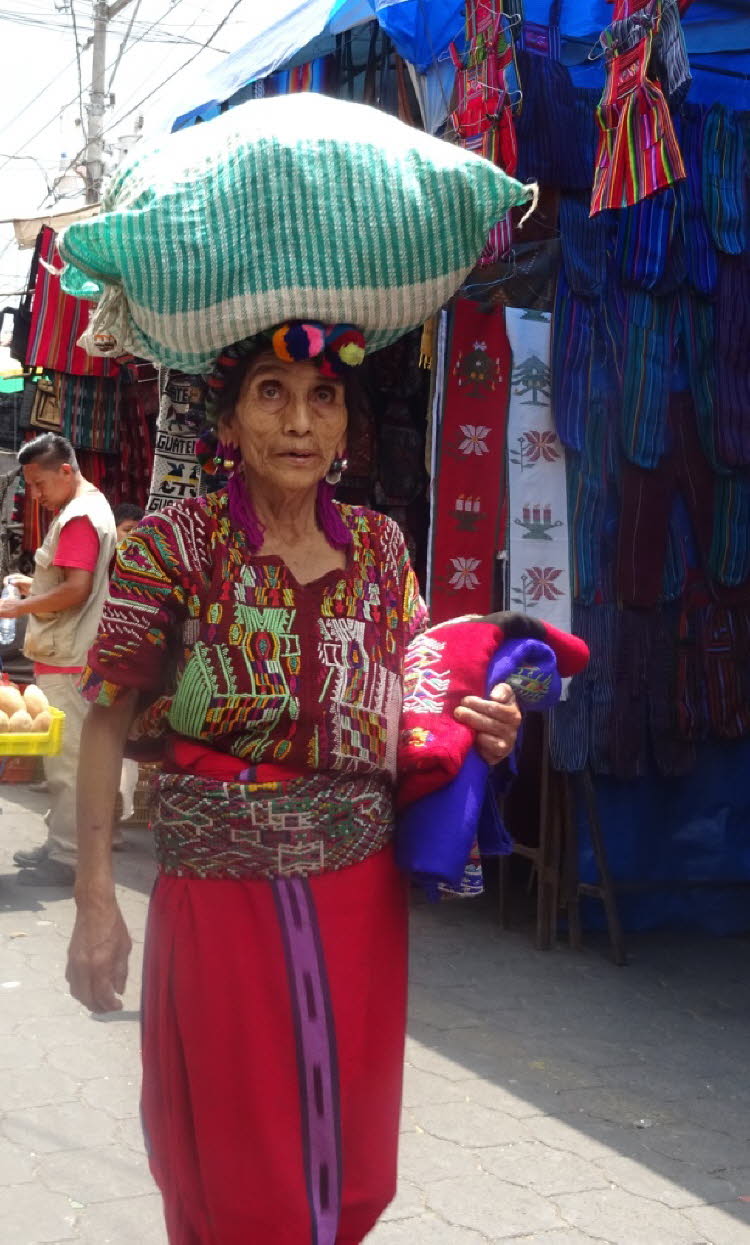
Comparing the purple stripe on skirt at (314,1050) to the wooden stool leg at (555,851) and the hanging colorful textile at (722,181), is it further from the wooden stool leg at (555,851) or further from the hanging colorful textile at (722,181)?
the hanging colorful textile at (722,181)

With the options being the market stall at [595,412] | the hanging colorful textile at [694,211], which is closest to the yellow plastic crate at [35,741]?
the market stall at [595,412]

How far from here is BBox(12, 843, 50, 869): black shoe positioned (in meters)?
6.54

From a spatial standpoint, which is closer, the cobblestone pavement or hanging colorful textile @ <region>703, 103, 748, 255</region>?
the cobblestone pavement

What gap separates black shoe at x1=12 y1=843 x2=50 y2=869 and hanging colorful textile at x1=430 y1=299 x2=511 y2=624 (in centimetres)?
248

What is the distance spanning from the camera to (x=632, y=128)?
4.53 m

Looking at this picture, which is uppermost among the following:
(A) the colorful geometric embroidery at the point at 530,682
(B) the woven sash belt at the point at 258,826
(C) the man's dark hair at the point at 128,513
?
(C) the man's dark hair at the point at 128,513

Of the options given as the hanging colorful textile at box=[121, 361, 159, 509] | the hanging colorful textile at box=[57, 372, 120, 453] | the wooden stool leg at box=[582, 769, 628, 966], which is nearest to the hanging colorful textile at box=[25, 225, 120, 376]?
the hanging colorful textile at box=[57, 372, 120, 453]

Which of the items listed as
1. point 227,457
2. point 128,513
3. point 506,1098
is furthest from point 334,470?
point 128,513

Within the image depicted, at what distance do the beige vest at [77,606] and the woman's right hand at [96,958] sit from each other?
419 centimetres

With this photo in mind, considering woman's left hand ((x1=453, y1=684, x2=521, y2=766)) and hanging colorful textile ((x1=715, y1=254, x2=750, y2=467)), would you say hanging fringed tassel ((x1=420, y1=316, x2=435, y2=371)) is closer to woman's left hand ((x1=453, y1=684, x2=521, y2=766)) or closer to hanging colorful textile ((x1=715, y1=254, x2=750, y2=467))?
hanging colorful textile ((x1=715, y1=254, x2=750, y2=467))

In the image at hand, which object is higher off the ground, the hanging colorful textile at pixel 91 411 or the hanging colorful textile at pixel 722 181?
the hanging colorful textile at pixel 722 181

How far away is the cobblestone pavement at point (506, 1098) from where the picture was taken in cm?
315

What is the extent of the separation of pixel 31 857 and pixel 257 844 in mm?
4947

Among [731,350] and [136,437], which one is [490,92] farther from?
[136,437]
